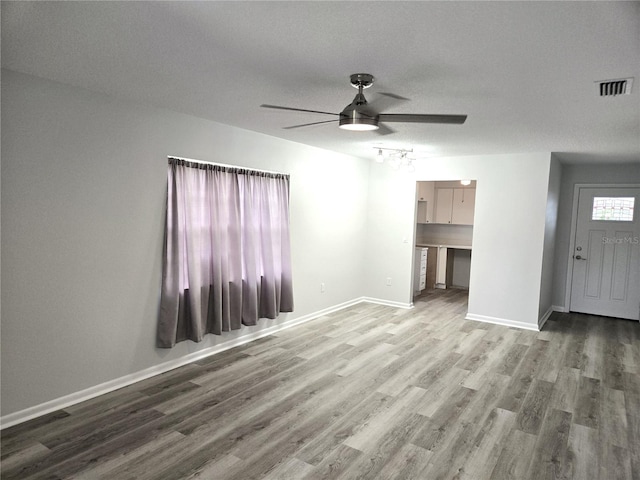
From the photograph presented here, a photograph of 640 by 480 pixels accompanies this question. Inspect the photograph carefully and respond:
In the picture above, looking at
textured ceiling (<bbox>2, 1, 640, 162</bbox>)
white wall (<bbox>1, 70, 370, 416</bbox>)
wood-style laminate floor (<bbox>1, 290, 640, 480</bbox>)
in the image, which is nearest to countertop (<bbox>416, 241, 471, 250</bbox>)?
wood-style laminate floor (<bbox>1, 290, 640, 480</bbox>)

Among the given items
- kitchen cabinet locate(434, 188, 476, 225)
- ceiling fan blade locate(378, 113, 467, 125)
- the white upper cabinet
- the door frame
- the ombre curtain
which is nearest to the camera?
ceiling fan blade locate(378, 113, 467, 125)

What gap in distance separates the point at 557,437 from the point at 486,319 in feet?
10.5

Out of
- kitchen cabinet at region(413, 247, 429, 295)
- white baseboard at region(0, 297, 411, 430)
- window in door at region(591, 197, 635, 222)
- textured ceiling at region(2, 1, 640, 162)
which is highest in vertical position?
textured ceiling at region(2, 1, 640, 162)

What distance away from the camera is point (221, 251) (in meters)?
4.27

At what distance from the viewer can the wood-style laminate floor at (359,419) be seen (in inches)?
101

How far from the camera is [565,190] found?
679 centimetres

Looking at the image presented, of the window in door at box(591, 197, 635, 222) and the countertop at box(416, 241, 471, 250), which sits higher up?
the window in door at box(591, 197, 635, 222)

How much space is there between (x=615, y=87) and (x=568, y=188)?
4.67 meters

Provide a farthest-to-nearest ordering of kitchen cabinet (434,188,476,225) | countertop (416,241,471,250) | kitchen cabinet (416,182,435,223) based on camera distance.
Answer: kitchen cabinet (416,182,435,223), kitchen cabinet (434,188,476,225), countertop (416,241,471,250)

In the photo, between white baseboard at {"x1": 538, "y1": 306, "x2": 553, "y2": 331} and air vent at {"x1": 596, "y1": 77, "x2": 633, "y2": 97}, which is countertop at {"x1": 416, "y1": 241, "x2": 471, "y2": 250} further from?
air vent at {"x1": 596, "y1": 77, "x2": 633, "y2": 97}

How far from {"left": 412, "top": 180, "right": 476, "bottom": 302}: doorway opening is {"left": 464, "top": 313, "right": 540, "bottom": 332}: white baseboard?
6.45 ft

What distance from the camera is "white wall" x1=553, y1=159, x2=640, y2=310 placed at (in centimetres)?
634

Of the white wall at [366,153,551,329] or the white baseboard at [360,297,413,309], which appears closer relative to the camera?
the white wall at [366,153,551,329]

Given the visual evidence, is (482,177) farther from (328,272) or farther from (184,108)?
(184,108)
